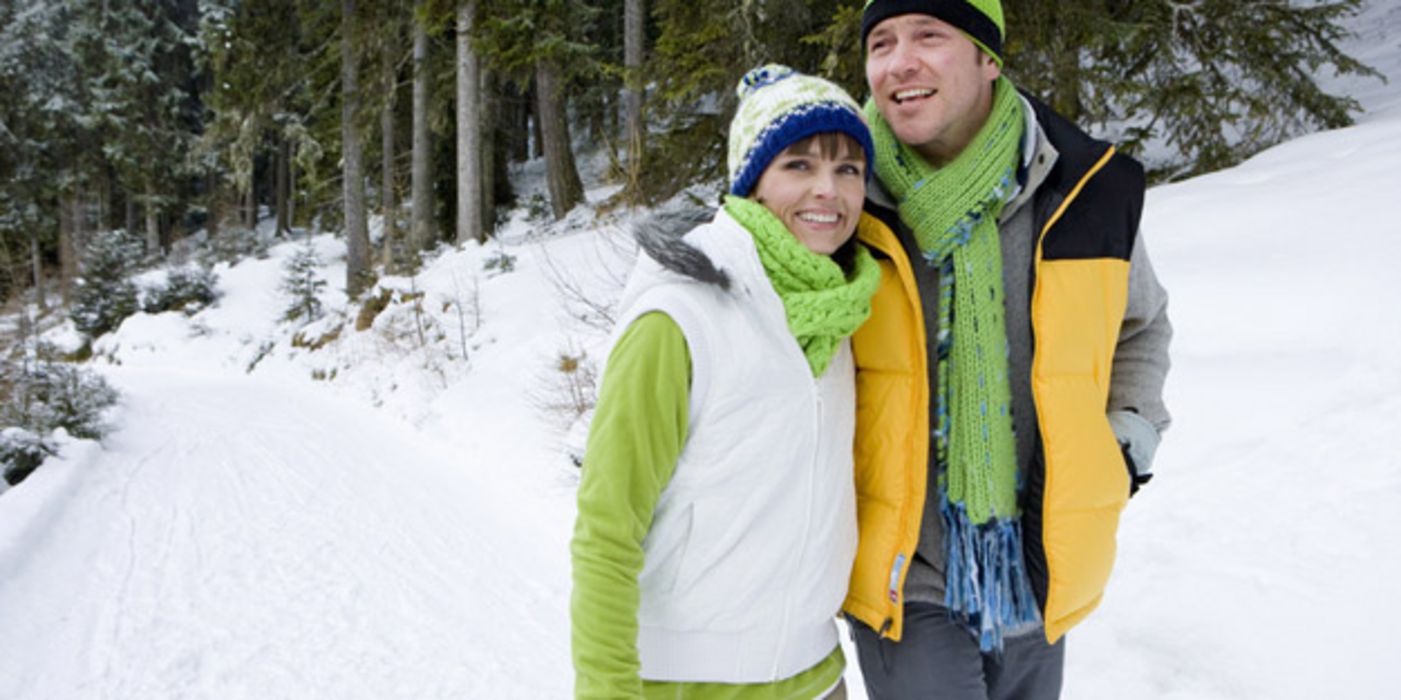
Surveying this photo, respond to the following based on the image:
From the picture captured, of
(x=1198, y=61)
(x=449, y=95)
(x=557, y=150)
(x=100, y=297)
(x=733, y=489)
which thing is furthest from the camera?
(x=100, y=297)

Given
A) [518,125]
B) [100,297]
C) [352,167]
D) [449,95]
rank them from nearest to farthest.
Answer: [449,95], [352,167], [100,297], [518,125]

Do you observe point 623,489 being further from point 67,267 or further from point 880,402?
point 67,267

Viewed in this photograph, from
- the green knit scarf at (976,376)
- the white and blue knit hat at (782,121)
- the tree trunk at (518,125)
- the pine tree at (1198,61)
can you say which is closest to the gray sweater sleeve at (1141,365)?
the green knit scarf at (976,376)

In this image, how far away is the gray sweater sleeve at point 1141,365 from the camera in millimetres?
1835

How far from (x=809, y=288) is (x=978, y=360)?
418 mm

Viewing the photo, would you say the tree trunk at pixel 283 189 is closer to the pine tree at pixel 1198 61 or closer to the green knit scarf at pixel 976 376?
the pine tree at pixel 1198 61

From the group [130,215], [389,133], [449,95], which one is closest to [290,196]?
[130,215]

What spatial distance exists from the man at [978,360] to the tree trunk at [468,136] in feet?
43.3

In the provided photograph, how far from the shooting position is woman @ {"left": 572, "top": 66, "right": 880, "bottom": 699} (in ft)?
4.49

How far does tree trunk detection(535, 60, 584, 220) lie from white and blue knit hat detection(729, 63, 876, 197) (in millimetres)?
14158

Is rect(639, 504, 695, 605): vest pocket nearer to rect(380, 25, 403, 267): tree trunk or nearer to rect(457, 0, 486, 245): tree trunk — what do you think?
rect(457, 0, 486, 245): tree trunk

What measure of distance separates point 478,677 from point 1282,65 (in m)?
9.56

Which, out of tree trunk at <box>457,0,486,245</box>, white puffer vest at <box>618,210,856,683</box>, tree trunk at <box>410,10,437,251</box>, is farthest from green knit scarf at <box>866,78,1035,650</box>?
tree trunk at <box>410,10,437,251</box>

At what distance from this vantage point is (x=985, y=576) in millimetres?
1676
